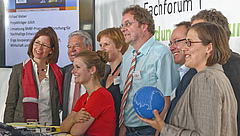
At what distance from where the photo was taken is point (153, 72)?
267 centimetres

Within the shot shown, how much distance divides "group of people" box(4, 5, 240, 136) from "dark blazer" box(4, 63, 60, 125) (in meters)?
0.01

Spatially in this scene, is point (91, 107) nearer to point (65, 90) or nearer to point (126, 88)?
point (126, 88)

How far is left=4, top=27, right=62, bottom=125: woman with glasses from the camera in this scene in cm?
327

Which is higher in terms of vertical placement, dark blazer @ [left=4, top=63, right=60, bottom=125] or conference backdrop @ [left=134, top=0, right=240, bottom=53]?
conference backdrop @ [left=134, top=0, right=240, bottom=53]

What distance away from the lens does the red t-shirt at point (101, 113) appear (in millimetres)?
2533

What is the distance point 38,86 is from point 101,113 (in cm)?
111

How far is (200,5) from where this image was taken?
331 centimetres

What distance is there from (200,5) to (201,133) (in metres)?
1.97

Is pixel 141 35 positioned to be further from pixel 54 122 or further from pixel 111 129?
pixel 54 122

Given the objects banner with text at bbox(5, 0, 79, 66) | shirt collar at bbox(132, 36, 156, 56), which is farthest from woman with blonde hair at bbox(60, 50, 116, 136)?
banner with text at bbox(5, 0, 79, 66)

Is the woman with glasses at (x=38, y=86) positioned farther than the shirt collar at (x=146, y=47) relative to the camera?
Yes

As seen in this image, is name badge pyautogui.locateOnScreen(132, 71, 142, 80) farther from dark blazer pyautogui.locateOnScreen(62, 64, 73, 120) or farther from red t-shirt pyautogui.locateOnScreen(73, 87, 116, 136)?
dark blazer pyautogui.locateOnScreen(62, 64, 73, 120)

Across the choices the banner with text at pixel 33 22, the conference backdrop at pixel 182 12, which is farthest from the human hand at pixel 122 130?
the banner with text at pixel 33 22

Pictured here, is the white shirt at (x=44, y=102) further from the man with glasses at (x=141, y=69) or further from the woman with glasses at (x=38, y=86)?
the man with glasses at (x=141, y=69)
